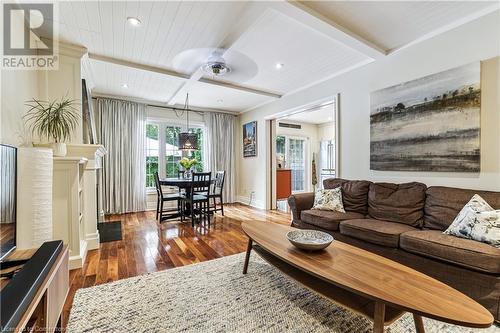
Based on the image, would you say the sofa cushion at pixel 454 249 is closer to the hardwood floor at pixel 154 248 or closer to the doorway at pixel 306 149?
the hardwood floor at pixel 154 248

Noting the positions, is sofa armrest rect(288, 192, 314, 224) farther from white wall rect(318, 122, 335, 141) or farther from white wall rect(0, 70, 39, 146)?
white wall rect(318, 122, 335, 141)

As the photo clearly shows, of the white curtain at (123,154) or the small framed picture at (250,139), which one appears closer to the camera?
the white curtain at (123,154)

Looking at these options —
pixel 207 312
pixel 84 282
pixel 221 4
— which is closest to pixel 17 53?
pixel 221 4

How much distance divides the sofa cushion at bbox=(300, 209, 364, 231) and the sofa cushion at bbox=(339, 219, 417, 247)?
0.11 m

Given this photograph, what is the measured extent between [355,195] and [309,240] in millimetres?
1618

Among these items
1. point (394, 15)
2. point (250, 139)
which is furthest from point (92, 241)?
point (394, 15)

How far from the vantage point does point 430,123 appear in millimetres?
2578

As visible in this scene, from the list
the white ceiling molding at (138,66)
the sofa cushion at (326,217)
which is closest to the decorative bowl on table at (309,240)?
the sofa cushion at (326,217)

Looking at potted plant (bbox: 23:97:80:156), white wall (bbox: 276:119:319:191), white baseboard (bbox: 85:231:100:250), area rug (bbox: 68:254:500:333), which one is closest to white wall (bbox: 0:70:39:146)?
potted plant (bbox: 23:97:80:156)

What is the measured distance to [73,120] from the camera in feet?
9.22

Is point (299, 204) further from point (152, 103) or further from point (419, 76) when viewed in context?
point (152, 103)

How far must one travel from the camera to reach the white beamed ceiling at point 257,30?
2.12 m

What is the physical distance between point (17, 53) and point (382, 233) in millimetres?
3862

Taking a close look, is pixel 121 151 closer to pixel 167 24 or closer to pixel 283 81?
pixel 167 24
